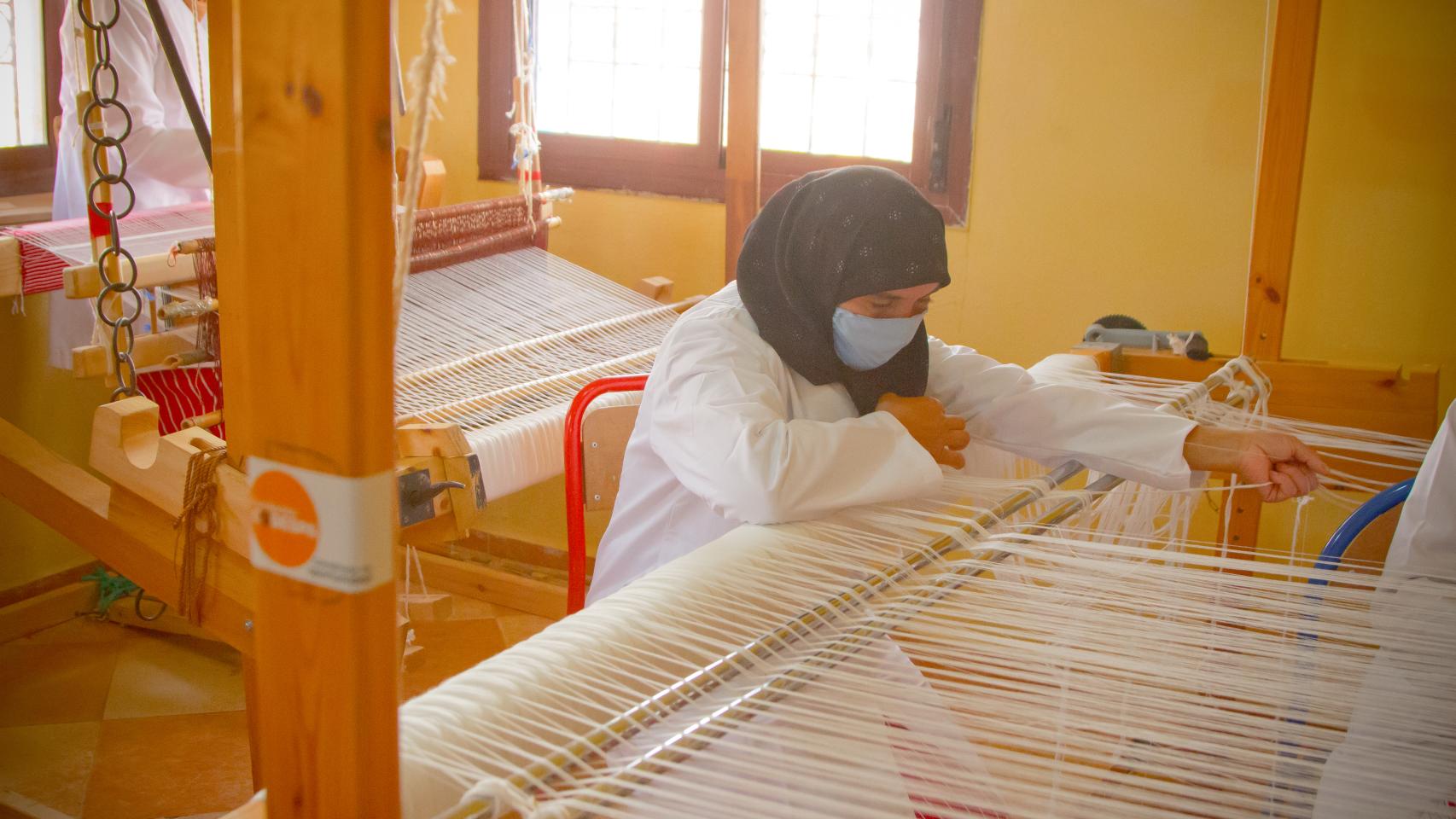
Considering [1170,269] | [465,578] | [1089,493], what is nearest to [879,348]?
[1089,493]

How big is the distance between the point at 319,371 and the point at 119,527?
124cm

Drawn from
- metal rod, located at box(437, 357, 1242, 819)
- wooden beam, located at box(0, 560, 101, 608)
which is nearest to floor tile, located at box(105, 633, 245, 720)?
wooden beam, located at box(0, 560, 101, 608)

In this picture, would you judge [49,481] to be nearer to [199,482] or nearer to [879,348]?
[199,482]

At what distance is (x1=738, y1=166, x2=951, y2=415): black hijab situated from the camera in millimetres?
1415

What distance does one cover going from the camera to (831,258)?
144 cm

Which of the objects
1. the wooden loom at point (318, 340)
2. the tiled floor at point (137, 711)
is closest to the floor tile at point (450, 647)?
the tiled floor at point (137, 711)

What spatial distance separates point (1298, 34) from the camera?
1.97 meters

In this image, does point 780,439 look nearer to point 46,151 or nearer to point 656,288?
point 656,288

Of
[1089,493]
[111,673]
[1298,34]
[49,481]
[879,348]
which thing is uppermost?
[1298,34]

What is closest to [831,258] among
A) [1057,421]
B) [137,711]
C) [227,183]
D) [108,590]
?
[1057,421]

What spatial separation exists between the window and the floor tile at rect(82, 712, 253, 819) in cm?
171

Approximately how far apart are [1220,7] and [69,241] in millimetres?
2416

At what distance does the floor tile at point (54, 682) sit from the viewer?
250cm

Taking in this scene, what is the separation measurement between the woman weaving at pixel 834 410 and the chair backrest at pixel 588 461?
2.3 inches
